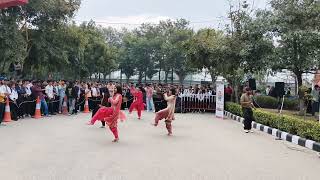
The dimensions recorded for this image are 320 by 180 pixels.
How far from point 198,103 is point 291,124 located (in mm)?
11743

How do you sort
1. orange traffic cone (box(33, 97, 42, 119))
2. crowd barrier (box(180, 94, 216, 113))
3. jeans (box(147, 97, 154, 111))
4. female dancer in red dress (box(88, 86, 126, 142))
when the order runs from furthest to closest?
jeans (box(147, 97, 154, 111))
crowd barrier (box(180, 94, 216, 113))
orange traffic cone (box(33, 97, 42, 119))
female dancer in red dress (box(88, 86, 126, 142))

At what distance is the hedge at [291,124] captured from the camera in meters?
12.8

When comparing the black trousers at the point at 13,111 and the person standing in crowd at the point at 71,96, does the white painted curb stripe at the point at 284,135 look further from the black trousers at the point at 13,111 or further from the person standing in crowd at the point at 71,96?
the person standing in crowd at the point at 71,96

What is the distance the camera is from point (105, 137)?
520 inches

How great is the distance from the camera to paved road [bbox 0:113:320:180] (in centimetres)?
→ 805

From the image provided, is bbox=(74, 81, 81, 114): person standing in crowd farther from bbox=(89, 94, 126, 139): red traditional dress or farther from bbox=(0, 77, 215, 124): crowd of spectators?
bbox=(89, 94, 126, 139): red traditional dress

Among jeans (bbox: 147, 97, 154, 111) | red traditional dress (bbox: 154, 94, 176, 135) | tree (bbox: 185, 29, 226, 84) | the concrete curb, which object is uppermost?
tree (bbox: 185, 29, 226, 84)

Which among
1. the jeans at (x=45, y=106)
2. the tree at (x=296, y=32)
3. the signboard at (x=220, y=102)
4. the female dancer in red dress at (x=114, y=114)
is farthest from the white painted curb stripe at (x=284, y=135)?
the jeans at (x=45, y=106)

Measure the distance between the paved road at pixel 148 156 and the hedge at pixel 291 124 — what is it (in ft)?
2.21

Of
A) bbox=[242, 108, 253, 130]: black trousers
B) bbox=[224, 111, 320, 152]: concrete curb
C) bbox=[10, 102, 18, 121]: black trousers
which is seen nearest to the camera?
bbox=[224, 111, 320, 152]: concrete curb

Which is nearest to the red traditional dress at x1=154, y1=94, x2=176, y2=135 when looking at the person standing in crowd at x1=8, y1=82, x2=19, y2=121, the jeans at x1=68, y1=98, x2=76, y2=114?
the person standing in crowd at x1=8, y1=82, x2=19, y2=121

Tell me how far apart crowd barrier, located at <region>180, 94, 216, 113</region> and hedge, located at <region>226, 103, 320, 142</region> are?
7158 mm

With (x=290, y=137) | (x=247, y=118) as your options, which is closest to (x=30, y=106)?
(x=247, y=118)

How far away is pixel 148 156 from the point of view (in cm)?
996
